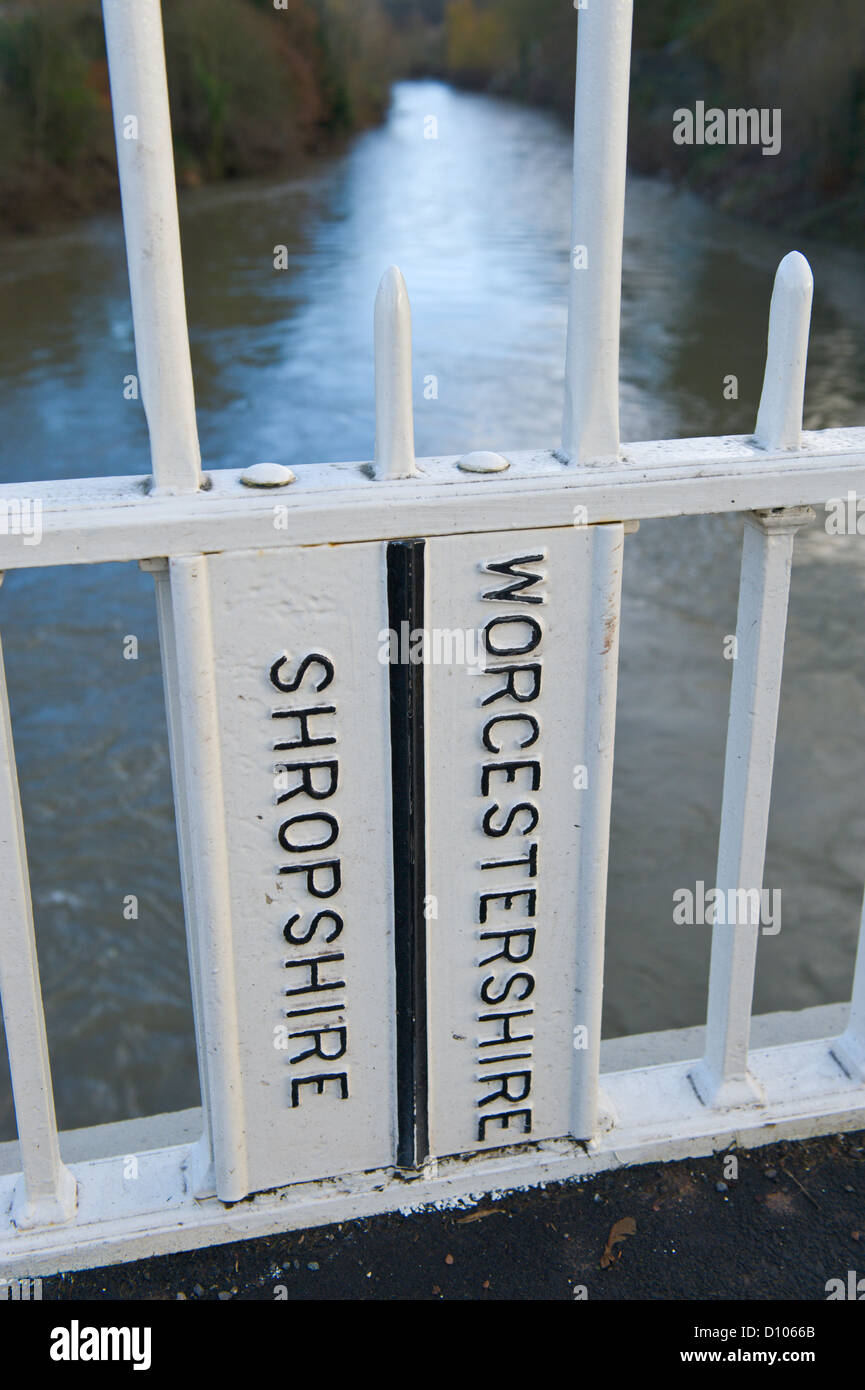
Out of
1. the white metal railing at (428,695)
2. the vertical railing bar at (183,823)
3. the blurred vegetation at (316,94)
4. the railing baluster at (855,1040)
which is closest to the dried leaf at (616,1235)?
the white metal railing at (428,695)

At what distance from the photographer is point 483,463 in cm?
191

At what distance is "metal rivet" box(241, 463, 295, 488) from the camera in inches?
72.1

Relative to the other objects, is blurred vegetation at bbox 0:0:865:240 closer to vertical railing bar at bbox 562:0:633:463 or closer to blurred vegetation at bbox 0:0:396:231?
blurred vegetation at bbox 0:0:396:231

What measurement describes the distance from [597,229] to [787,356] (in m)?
0.34

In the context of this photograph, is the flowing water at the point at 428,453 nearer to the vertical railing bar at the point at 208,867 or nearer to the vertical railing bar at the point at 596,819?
the vertical railing bar at the point at 596,819

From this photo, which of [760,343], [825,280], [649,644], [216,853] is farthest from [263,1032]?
[825,280]

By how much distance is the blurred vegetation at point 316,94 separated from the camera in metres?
21.5

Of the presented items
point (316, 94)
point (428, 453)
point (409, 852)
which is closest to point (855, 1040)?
point (409, 852)

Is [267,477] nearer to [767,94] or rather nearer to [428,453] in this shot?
[428,453]

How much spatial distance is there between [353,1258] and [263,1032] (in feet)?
1.43

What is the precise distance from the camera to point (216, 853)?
6.58ft

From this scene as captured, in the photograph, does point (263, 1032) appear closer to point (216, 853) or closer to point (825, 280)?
point (216, 853)

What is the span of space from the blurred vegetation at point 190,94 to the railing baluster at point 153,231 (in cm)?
2102

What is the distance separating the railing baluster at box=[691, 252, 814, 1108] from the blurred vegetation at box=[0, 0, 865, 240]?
804 inches
